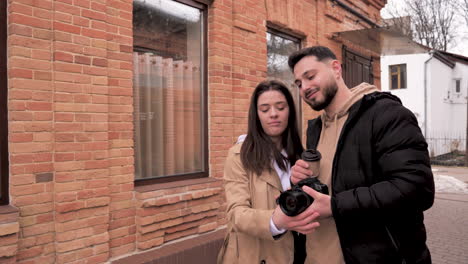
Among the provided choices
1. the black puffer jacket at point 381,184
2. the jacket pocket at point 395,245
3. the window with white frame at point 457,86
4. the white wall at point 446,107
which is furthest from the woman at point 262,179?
the window with white frame at point 457,86

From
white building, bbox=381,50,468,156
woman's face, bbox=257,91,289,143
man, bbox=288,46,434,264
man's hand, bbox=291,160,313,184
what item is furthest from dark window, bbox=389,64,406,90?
man's hand, bbox=291,160,313,184

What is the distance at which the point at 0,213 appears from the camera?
8.17 feet

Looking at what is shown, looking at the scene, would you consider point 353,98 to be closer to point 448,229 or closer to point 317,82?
point 317,82

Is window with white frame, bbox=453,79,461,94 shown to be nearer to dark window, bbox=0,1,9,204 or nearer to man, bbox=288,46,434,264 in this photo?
man, bbox=288,46,434,264

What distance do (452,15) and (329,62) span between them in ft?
98.1

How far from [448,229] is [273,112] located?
601 cm

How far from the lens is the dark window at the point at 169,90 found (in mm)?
3781

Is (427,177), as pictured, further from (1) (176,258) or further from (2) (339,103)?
(1) (176,258)

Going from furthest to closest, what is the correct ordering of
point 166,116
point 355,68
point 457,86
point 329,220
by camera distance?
point 457,86 → point 355,68 → point 166,116 → point 329,220

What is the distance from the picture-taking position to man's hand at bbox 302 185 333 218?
151cm

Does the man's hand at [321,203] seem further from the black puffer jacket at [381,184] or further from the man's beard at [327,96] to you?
the man's beard at [327,96]

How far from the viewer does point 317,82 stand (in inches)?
→ 73.0

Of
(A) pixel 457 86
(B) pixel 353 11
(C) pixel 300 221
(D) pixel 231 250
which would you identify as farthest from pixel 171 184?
(A) pixel 457 86

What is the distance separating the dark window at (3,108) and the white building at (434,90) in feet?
66.2
